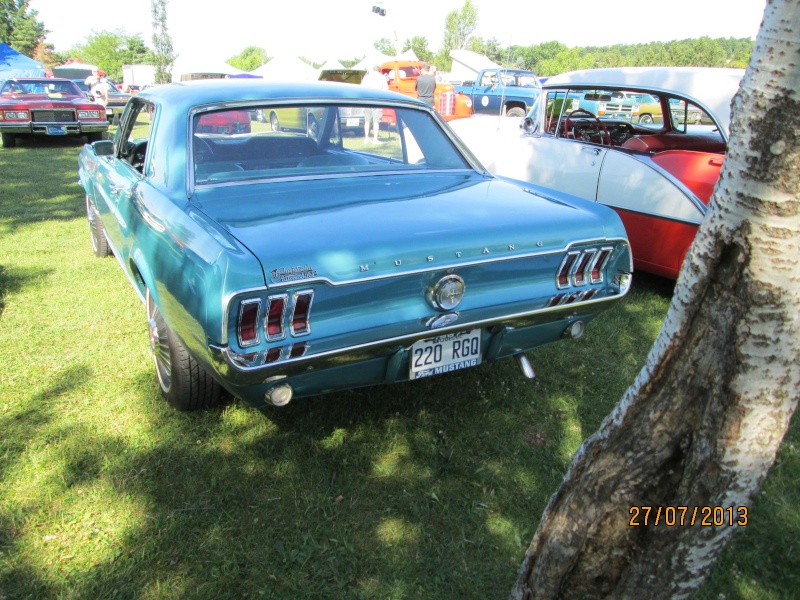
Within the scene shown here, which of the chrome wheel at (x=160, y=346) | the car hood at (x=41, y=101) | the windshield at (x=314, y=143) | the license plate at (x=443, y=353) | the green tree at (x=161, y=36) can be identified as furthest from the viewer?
the green tree at (x=161, y=36)

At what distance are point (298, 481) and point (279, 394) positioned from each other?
561 millimetres

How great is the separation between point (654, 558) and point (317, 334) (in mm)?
1232

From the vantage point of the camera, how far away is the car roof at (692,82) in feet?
15.1

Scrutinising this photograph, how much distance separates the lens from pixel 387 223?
2518mm

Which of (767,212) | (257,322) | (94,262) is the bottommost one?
(94,262)

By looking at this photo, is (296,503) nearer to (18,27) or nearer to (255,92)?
(255,92)

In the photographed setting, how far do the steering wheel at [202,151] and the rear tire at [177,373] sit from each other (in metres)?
0.67

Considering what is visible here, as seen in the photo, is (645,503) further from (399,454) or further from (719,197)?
(399,454)

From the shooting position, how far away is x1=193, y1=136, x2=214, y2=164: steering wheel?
3033mm

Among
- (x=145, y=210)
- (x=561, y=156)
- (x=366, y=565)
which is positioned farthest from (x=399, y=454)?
(x=561, y=156)

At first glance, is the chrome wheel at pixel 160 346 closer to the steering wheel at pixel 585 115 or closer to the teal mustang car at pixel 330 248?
the teal mustang car at pixel 330 248

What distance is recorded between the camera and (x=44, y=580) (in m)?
2.18

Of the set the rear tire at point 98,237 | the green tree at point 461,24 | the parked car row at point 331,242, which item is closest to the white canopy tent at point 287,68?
the rear tire at point 98,237
